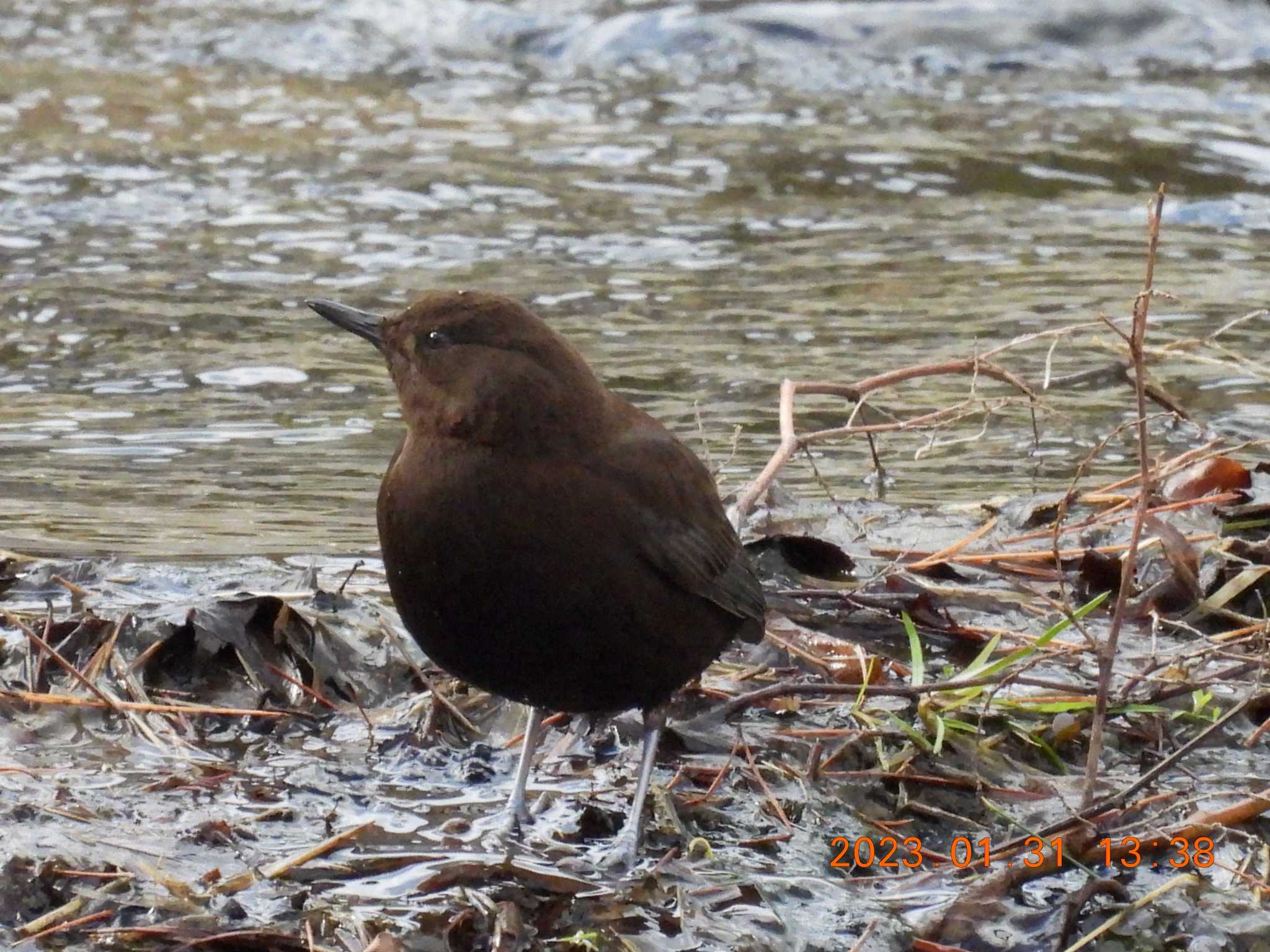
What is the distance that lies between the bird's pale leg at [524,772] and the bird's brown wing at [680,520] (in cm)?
37

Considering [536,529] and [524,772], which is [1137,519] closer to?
[536,529]

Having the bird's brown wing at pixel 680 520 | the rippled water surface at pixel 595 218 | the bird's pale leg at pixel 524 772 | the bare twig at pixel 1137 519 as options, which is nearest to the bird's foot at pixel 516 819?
the bird's pale leg at pixel 524 772

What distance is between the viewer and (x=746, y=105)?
1131 centimetres

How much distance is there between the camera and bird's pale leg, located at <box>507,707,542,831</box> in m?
3.39

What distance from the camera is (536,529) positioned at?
128 inches

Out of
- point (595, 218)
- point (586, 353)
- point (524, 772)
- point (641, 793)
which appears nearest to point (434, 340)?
point (524, 772)

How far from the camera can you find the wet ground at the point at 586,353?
3.19 meters

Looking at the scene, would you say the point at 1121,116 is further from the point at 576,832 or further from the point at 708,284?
the point at 576,832

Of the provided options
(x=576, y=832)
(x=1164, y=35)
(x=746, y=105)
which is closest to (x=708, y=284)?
(x=746, y=105)

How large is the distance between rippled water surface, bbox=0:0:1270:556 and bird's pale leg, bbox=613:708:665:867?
1470 millimetres
